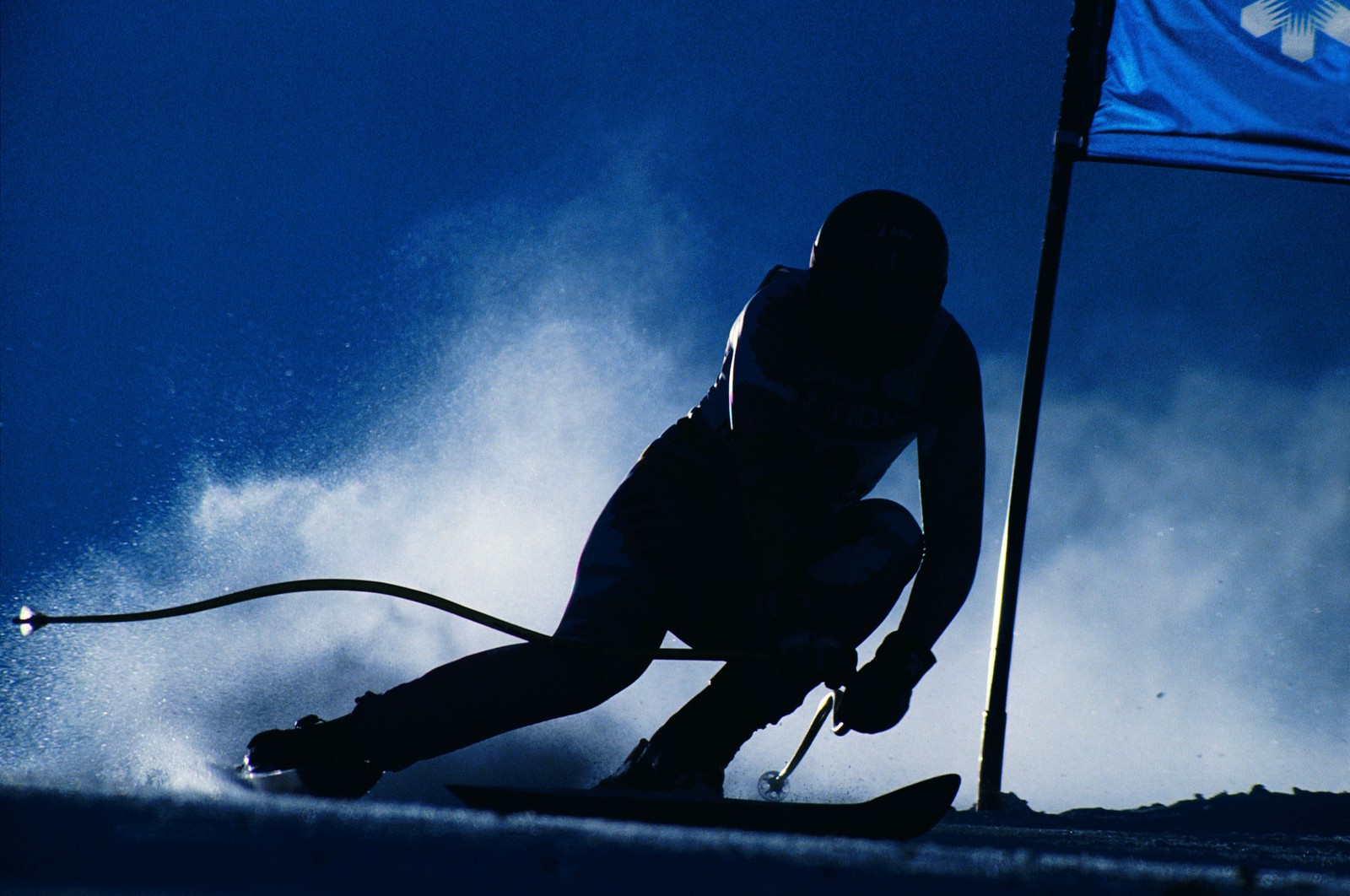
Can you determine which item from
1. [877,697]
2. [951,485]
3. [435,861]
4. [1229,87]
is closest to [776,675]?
[877,697]

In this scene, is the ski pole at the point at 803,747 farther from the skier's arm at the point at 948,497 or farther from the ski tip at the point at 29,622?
the ski tip at the point at 29,622

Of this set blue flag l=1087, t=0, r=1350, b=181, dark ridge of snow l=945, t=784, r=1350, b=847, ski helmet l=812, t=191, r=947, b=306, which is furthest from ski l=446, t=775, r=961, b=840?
blue flag l=1087, t=0, r=1350, b=181

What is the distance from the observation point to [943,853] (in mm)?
1095

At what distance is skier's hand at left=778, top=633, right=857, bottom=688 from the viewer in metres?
2.34

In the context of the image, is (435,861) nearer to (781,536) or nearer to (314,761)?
(314,761)

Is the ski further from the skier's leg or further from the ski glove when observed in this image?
the skier's leg

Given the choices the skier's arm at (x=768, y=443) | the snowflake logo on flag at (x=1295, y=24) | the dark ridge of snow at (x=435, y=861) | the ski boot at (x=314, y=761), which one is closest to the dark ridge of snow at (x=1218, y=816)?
the skier's arm at (x=768, y=443)

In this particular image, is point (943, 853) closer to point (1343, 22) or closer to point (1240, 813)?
point (1240, 813)

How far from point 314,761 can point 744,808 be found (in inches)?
43.4

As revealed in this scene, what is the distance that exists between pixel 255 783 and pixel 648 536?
1.27 m

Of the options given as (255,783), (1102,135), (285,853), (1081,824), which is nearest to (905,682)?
(255,783)

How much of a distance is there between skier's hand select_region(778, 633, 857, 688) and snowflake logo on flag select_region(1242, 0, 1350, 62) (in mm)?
6446

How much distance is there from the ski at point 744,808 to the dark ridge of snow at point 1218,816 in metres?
2.86

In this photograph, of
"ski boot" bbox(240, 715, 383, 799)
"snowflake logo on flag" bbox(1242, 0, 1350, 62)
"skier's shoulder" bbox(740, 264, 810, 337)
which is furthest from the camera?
"snowflake logo on flag" bbox(1242, 0, 1350, 62)
